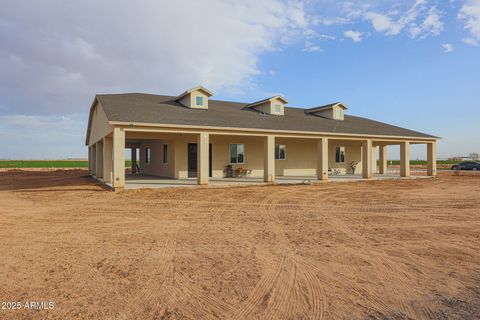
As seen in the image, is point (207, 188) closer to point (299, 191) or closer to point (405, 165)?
point (299, 191)

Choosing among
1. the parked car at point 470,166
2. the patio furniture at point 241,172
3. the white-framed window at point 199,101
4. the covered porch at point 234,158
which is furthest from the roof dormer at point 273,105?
the parked car at point 470,166

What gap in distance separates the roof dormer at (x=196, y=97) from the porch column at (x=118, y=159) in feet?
20.8

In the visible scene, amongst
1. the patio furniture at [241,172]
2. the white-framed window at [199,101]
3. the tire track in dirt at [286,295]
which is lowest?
the tire track in dirt at [286,295]

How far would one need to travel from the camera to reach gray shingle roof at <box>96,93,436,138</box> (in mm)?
15062

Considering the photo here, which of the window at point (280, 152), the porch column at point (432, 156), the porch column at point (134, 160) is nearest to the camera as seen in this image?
the window at point (280, 152)

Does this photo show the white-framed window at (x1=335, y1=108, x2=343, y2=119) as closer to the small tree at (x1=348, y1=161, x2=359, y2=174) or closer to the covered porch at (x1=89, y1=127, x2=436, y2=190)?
the covered porch at (x1=89, y1=127, x2=436, y2=190)

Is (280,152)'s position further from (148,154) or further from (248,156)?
(148,154)

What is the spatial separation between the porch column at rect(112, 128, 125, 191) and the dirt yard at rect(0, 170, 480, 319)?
356 centimetres

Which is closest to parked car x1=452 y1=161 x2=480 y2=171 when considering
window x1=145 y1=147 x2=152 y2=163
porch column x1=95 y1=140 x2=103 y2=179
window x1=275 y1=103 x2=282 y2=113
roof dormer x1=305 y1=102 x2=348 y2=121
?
roof dormer x1=305 y1=102 x2=348 y2=121

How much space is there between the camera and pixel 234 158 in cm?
2109

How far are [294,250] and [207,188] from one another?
31.8 ft

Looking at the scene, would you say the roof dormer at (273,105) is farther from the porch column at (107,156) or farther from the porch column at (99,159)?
the porch column at (99,159)

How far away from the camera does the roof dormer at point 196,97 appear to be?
19.1 meters

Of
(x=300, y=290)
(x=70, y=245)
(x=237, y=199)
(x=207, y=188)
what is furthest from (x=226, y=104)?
(x=300, y=290)
